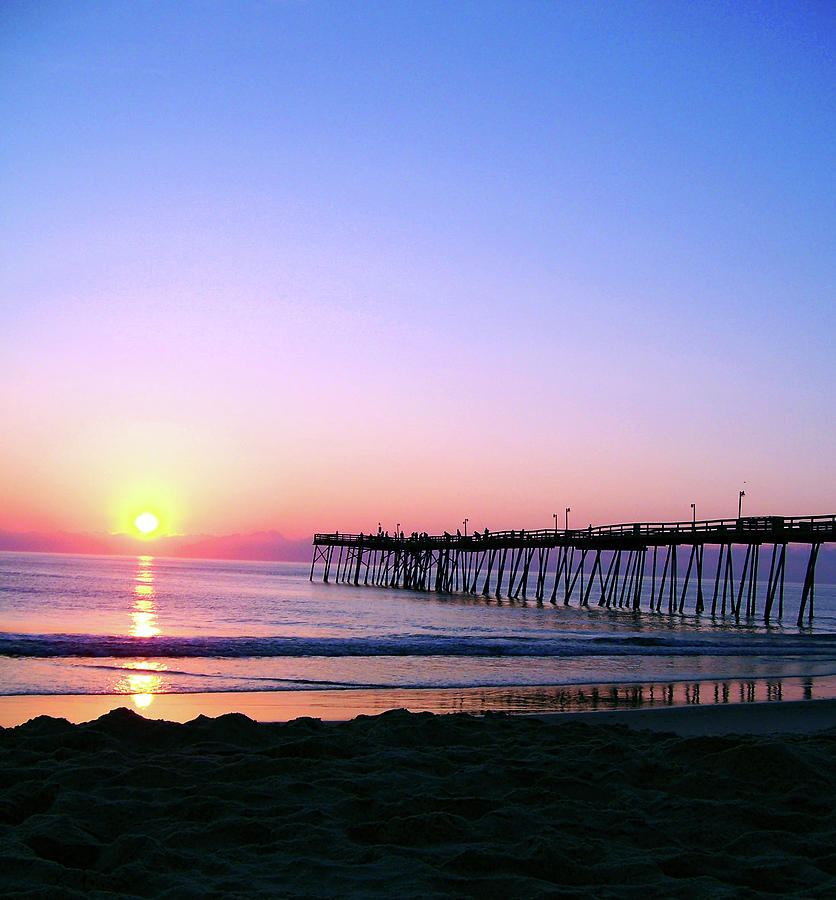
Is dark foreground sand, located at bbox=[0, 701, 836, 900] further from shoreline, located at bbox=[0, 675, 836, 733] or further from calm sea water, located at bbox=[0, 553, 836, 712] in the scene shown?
calm sea water, located at bbox=[0, 553, 836, 712]

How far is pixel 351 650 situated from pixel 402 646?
1.61 m

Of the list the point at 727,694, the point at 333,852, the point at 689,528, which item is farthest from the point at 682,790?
the point at 689,528

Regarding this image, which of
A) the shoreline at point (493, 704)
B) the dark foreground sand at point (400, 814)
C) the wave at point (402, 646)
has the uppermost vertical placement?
the dark foreground sand at point (400, 814)

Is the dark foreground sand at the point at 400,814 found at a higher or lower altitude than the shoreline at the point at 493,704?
higher

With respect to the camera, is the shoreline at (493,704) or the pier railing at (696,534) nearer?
the shoreline at (493,704)

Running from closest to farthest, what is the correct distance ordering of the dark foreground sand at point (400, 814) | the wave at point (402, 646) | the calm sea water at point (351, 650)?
the dark foreground sand at point (400, 814) < the calm sea water at point (351, 650) < the wave at point (402, 646)

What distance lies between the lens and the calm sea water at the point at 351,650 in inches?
527

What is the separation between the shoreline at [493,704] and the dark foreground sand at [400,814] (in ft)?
8.75

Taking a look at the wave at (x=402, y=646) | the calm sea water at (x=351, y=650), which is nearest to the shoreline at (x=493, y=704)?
the calm sea water at (x=351, y=650)

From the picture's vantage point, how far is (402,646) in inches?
824

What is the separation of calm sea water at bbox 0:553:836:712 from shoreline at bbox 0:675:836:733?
795 mm

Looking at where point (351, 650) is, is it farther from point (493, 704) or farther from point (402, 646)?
point (493, 704)

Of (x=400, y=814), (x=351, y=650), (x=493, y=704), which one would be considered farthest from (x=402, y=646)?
(x=400, y=814)

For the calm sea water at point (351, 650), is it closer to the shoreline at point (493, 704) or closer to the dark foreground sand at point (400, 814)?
the shoreline at point (493, 704)
